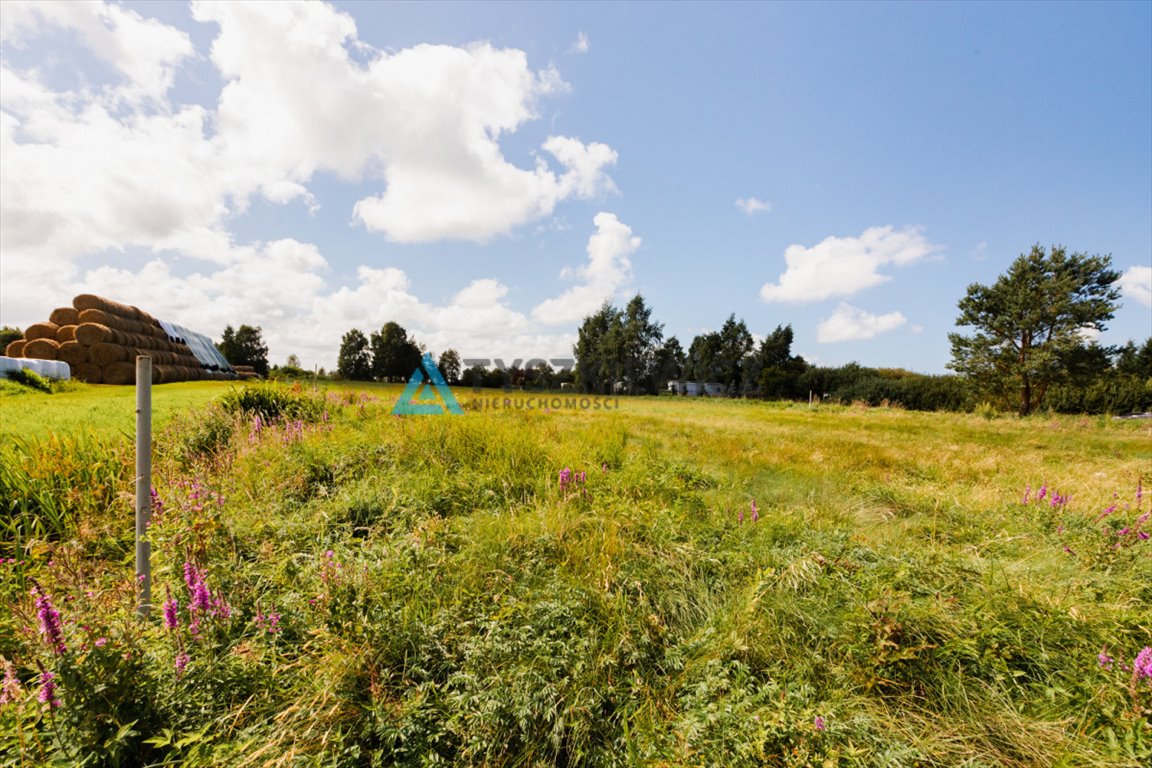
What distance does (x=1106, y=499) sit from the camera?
14.5ft

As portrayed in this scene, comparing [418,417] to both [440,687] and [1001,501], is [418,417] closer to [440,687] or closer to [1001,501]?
[440,687]

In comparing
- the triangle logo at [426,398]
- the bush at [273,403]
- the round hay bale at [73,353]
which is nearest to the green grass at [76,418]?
the bush at [273,403]

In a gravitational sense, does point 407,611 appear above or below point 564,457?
below

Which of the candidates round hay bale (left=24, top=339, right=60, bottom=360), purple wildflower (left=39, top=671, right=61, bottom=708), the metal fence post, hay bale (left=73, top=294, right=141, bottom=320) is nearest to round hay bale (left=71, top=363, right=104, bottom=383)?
round hay bale (left=24, top=339, right=60, bottom=360)

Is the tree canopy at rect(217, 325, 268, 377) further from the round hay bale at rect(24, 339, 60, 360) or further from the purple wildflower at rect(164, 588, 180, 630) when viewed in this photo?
the purple wildflower at rect(164, 588, 180, 630)

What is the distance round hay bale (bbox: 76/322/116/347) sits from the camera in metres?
18.4

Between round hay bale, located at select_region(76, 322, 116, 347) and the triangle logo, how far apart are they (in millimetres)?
18279

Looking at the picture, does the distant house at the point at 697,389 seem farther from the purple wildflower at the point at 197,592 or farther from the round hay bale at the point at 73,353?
the purple wildflower at the point at 197,592

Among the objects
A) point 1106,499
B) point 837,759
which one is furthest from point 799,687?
point 1106,499

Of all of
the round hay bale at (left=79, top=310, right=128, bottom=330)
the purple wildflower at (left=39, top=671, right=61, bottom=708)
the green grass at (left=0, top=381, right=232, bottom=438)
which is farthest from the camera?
the round hay bale at (left=79, top=310, right=128, bottom=330)

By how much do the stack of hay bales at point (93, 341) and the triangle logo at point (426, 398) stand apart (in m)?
13.8

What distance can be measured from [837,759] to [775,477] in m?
4.45

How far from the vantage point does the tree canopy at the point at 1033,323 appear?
2084 cm

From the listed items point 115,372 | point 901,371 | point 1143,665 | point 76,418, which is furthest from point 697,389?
point 1143,665
